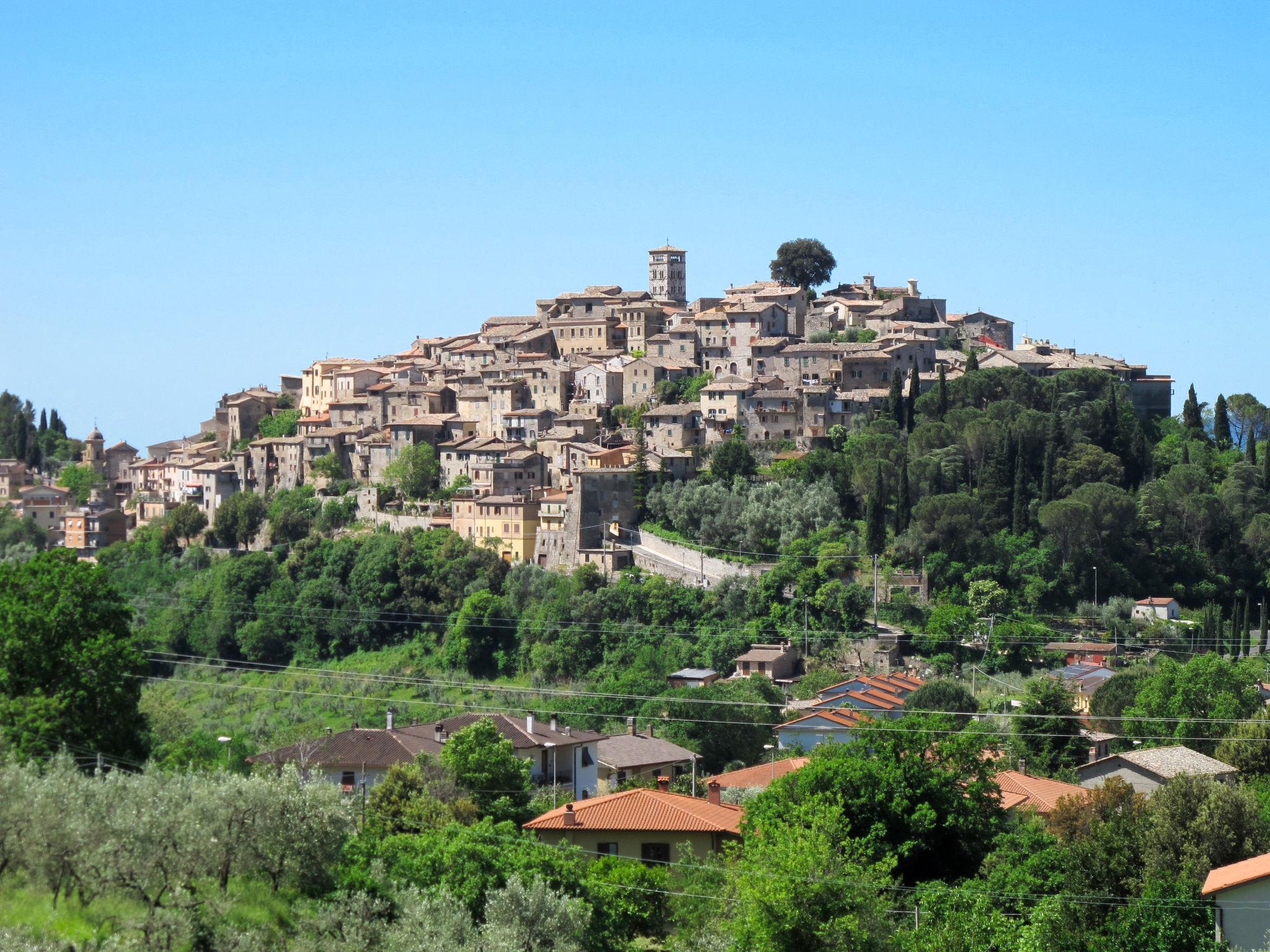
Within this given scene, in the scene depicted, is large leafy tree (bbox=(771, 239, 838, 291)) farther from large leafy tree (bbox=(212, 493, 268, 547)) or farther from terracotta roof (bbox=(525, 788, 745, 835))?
terracotta roof (bbox=(525, 788, 745, 835))

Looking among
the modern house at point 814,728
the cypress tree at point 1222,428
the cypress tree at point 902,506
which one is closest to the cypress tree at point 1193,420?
the cypress tree at point 1222,428

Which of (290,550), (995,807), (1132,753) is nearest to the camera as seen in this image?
(995,807)

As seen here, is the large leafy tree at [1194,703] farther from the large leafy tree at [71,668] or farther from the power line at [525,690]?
the large leafy tree at [71,668]

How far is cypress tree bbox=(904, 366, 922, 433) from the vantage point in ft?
251

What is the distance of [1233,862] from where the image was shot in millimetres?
33344

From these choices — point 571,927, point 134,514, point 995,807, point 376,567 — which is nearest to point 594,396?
point 376,567

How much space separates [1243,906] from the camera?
95.7 ft

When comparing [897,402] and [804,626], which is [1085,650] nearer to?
[804,626]

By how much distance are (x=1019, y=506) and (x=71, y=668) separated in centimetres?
4201

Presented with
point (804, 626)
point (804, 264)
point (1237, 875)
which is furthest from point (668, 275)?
point (1237, 875)

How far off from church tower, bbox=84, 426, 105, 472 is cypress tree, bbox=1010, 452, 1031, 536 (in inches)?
2348

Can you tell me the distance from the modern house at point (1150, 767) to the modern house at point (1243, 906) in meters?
13.0

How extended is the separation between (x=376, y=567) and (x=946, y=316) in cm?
3373

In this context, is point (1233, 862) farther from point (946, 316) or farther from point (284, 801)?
point (946, 316)
